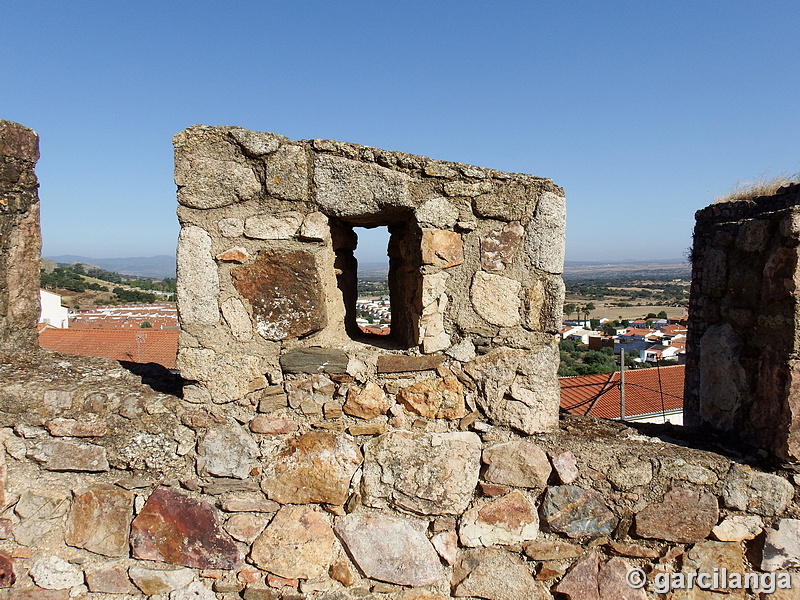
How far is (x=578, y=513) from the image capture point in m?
2.01

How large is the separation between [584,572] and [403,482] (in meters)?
0.77

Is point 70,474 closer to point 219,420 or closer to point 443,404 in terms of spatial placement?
point 219,420

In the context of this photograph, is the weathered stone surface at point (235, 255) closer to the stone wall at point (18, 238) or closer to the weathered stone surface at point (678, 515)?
the stone wall at point (18, 238)

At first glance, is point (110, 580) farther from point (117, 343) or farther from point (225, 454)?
point (117, 343)

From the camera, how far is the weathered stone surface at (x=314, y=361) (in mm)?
2029

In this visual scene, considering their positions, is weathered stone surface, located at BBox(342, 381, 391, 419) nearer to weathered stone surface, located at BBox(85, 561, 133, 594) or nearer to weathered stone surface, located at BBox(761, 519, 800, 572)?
weathered stone surface, located at BBox(85, 561, 133, 594)

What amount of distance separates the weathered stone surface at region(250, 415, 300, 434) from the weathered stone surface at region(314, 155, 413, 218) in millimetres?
859

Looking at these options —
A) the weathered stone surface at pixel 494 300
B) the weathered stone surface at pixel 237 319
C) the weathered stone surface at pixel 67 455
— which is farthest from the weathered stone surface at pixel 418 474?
the weathered stone surface at pixel 67 455

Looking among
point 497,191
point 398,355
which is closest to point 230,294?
point 398,355

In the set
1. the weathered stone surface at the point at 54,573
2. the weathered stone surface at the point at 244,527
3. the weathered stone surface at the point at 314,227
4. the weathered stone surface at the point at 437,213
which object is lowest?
the weathered stone surface at the point at 54,573

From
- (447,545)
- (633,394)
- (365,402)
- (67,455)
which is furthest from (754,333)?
(633,394)

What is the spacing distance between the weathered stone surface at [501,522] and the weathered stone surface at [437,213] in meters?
1.09

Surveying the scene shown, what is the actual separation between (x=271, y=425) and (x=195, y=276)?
0.64 metres

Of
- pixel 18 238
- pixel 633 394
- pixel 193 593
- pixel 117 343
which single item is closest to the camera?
pixel 193 593
